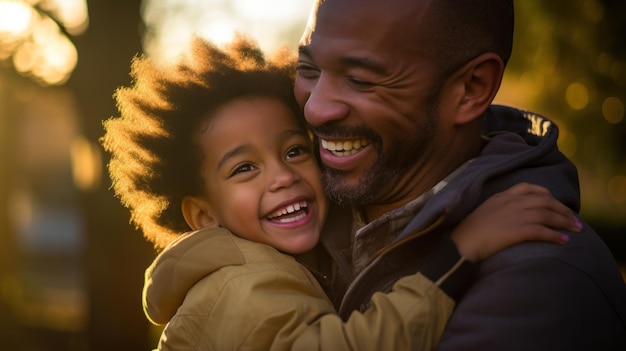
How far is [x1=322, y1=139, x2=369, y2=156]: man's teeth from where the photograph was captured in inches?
118

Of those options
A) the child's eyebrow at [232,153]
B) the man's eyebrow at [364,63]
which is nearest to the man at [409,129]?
the man's eyebrow at [364,63]

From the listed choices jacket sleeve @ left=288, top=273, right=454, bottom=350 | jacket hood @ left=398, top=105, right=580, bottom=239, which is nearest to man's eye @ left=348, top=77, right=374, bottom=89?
jacket hood @ left=398, top=105, right=580, bottom=239

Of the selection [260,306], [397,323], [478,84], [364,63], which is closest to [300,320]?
[260,306]

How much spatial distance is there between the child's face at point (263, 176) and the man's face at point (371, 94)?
0.20m

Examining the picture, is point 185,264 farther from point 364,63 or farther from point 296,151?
point 364,63

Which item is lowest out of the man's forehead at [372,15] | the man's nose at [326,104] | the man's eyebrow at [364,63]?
the man's nose at [326,104]

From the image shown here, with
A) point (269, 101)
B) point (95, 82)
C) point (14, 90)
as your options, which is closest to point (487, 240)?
point (269, 101)

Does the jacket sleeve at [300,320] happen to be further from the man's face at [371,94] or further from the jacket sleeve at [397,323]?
the man's face at [371,94]

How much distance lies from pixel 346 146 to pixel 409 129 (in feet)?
0.74

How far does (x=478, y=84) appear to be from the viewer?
300cm

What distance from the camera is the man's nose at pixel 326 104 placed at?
293 cm

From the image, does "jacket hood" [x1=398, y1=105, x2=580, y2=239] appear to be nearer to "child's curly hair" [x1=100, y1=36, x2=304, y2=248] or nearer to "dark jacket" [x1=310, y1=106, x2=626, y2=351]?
"dark jacket" [x1=310, y1=106, x2=626, y2=351]

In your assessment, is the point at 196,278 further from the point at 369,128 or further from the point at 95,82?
the point at 95,82

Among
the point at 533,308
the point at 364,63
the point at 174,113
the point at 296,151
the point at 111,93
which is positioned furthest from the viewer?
the point at 111,93
